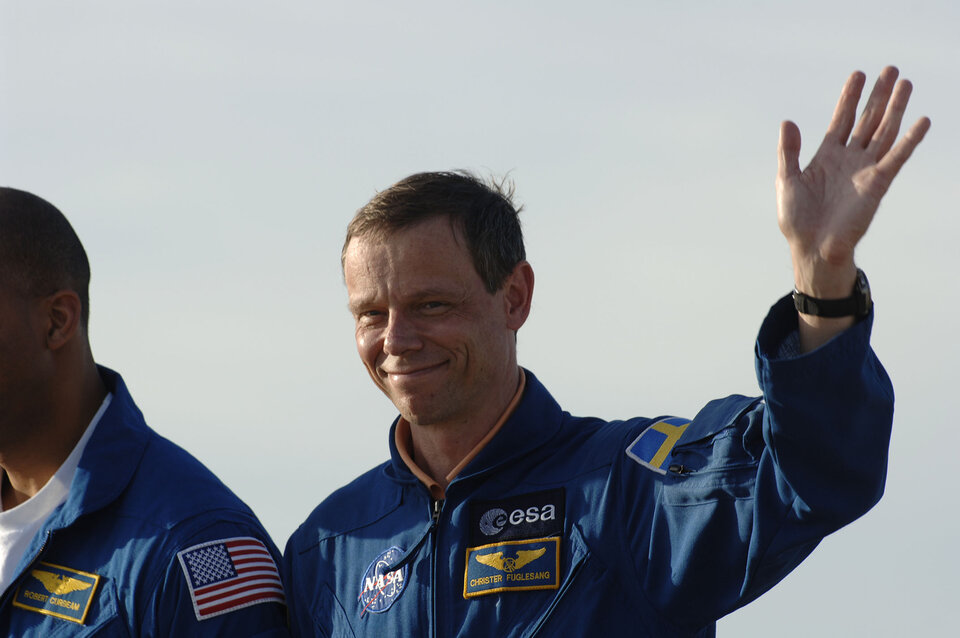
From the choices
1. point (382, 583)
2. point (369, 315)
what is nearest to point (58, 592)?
point (382, 583)

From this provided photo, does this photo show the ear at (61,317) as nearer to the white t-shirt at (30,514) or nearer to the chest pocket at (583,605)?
the white t-shirt at (30,514)

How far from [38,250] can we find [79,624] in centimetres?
151

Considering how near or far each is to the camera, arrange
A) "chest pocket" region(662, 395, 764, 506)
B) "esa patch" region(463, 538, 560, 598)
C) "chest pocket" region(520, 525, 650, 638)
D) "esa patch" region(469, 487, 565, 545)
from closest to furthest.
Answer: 1. "chest pocket" region(662, 395, 764, 506)
2. "chest pocket" region(520, 525, 650, 638)
3. "esa patch" region(463, 538, 560, 598)
4. "esa patch" region(469, 487, 565, 545)

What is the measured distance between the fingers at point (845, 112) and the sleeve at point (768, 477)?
0.54 metres

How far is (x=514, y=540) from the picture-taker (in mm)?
5508

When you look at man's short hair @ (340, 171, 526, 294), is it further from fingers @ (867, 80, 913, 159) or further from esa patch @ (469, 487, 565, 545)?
fingers @ (867, 80, 913, 159)

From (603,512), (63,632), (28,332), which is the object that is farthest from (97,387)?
(603,512)

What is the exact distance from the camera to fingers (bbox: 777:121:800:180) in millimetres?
4527

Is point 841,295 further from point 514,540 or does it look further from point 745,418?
point 514,540

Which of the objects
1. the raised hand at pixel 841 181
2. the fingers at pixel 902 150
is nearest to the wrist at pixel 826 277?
the raised hand at pixel 841 181

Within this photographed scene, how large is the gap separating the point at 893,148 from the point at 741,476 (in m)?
1.13

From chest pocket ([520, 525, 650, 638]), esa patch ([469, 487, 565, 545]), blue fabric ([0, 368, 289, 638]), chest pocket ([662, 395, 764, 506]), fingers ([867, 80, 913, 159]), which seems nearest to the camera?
fingers ([867, 80, 913, 159])

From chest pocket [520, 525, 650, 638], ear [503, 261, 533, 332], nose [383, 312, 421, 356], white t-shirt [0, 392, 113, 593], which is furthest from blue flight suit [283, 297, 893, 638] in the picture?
white t-shirt [0, 392, 113, 593]

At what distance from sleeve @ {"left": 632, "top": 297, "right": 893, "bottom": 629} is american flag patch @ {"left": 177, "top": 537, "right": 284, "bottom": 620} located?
1616mm
